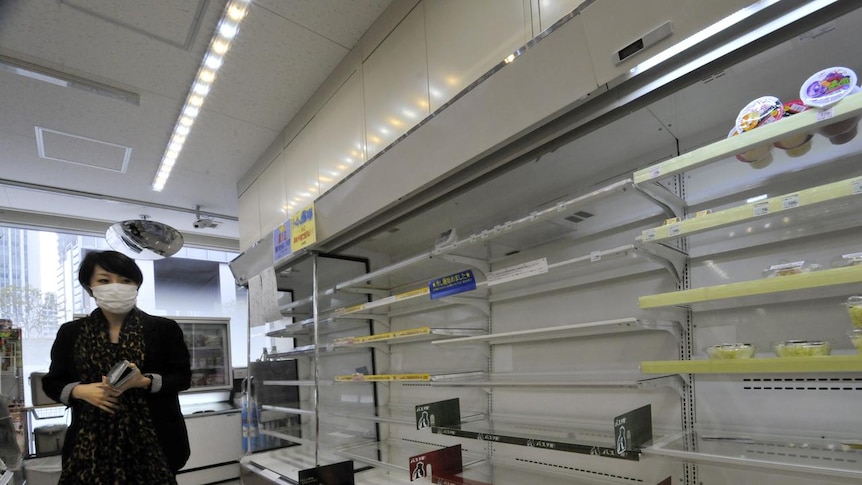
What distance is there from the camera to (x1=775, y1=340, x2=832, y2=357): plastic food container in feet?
3.77

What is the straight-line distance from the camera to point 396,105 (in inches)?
91.9

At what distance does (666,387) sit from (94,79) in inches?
139

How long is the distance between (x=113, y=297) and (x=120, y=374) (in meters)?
0.36

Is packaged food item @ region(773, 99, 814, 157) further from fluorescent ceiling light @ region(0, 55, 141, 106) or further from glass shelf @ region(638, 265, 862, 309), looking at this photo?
fluorescent ceiling light @ region(0, 55, 141, 106)

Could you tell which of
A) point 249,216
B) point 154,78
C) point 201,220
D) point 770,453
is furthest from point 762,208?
point 201,220

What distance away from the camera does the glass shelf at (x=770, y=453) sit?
111 centimetres

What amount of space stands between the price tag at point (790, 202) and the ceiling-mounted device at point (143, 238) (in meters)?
4.84

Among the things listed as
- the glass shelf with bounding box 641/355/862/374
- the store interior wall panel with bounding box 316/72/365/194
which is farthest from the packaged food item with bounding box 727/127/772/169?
the store interior wall panel with bounding box 316/72/365/194

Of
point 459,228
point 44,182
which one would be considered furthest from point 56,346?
point 44,182

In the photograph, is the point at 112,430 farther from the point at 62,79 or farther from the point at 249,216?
the point at 249,216

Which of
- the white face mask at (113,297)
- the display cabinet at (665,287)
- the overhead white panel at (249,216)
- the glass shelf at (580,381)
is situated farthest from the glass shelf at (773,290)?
the overhead white panel at (249,216)

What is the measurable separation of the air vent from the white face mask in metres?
1.88

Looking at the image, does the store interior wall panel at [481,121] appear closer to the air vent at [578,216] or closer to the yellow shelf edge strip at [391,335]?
the air vent at [578,216]

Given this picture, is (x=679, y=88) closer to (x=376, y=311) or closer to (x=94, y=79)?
(x=376, y=311)
